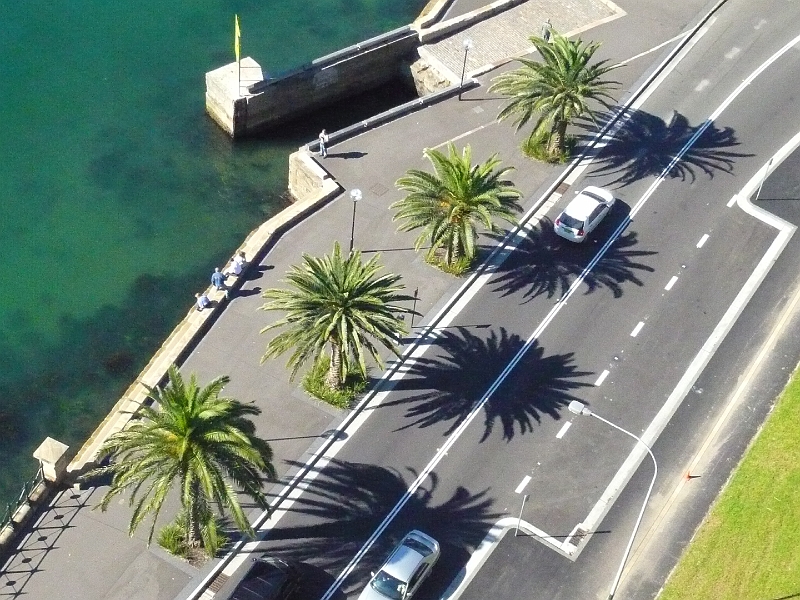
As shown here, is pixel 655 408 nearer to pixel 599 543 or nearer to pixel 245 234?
pixel 599 543

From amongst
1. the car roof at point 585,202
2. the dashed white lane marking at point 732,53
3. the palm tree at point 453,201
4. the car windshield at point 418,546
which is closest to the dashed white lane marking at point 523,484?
the car windshield at point 418,546

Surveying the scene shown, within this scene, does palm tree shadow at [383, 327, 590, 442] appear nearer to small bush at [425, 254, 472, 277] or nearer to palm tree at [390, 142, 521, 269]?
small bush at [425, 254, 472, 277]

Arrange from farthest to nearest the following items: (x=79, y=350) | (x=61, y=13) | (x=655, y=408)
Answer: (x=61, y=13)
(x=79, y=350)
(x=655, y=408)

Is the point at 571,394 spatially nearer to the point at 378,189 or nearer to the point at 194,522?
the point at 378,189

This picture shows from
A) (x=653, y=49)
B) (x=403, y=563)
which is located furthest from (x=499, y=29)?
(x=403, y=563)

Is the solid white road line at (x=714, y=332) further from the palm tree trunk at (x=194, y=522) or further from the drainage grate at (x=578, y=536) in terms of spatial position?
the palm tree trunk at (x=194, y=522)

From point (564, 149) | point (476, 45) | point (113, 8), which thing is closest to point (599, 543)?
point (564, 149)
